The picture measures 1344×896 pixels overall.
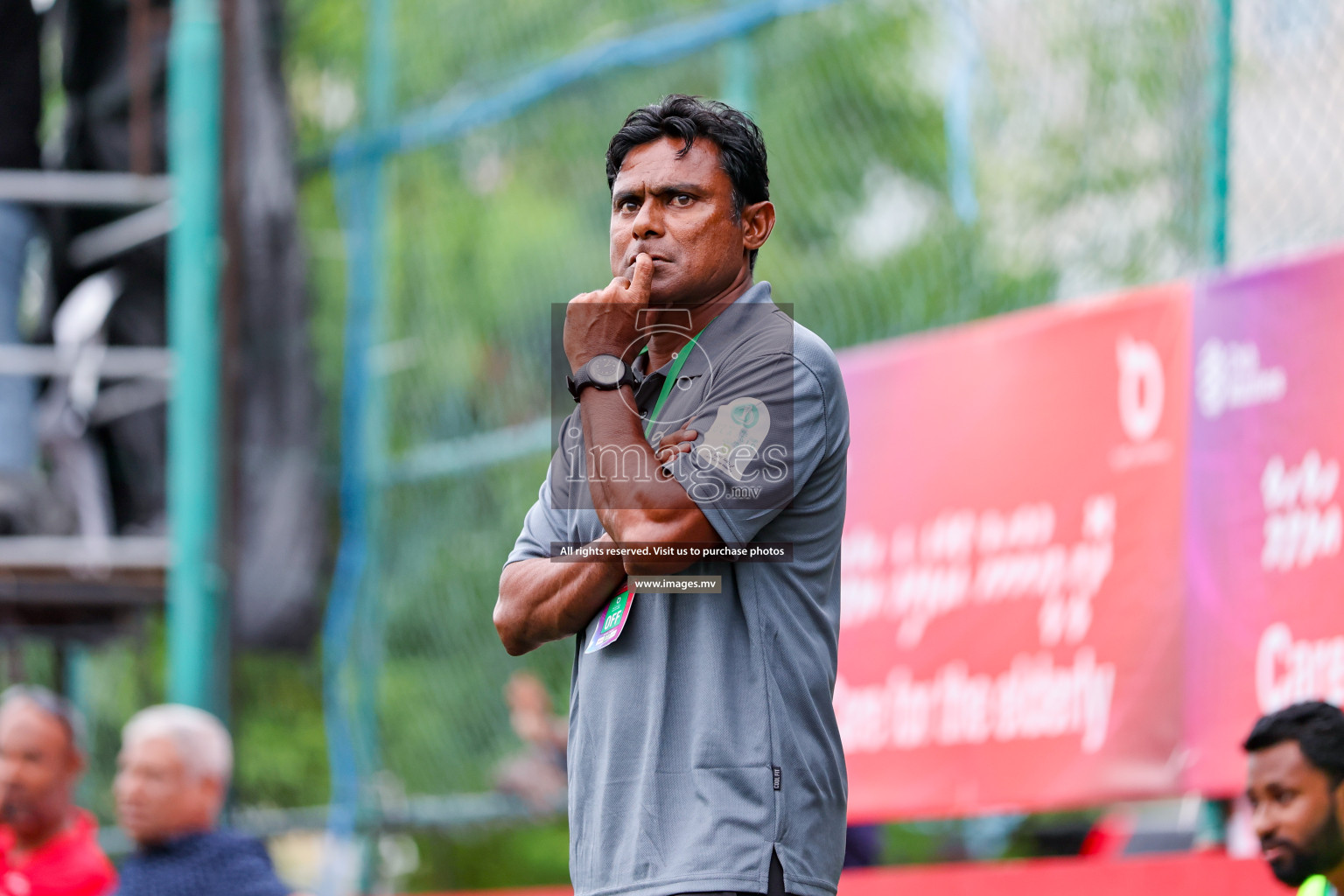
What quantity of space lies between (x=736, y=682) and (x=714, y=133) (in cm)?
83

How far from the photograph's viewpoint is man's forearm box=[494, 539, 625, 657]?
2674 mm

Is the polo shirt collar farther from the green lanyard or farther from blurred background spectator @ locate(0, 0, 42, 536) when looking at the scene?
blurred background spectator @ locate(0, 0, 42, 536)

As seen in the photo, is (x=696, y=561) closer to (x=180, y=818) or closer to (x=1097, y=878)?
(x=1097, y=878)

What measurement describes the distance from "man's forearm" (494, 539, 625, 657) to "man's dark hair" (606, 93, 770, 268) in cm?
60

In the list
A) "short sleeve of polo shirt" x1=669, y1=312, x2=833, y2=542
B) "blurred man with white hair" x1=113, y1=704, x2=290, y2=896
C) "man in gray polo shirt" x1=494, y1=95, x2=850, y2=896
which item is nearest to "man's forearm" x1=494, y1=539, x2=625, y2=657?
"man in gray polo shirt" x1=494, y1=95, x2=850, y2=896

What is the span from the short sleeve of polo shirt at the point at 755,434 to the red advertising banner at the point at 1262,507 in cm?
224

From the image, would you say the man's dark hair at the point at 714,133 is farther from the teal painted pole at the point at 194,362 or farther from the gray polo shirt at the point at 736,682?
the teal painted pole at the point at 194,362

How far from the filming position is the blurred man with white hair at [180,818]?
5.38m

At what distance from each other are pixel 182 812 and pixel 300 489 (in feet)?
9.16

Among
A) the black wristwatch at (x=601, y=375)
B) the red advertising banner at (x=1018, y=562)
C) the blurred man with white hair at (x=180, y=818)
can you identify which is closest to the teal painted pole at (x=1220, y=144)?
the red advertising banner at (x=1018, y=562)

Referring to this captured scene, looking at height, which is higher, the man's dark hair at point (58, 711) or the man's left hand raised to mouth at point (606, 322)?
the man's left hand raised to mouth at point (606, 322)

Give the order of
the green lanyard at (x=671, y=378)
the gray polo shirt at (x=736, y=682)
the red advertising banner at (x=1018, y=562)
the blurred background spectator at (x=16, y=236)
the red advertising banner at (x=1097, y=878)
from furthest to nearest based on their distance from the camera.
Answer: the blurred background spectator at (x=16, y=236)
the red advertising banner at (x=1018, y=562)
the red advertising banner at (x=1097, y=878)
the green lanyard at (x=671, y=378)
the gray polo shirt at (x=736, y=682)

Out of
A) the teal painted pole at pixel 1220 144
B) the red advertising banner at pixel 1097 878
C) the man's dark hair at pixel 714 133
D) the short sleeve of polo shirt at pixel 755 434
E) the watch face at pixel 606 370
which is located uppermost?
the teal painted pole at pixel 1220 144

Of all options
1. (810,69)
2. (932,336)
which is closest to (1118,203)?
(932,336)
